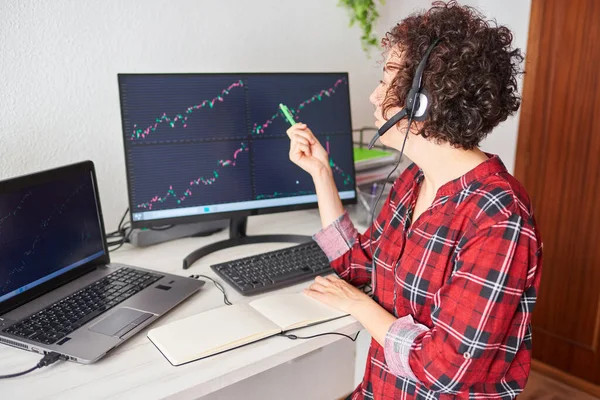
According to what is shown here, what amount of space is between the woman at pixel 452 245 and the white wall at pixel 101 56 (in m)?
0.72

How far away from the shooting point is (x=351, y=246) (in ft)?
4.17

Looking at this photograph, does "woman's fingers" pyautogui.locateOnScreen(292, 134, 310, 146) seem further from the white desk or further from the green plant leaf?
the green plant leaf

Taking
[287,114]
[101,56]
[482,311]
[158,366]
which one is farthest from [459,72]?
[101,56]

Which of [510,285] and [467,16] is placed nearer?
[510,285]

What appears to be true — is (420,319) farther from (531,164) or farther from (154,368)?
(531,164)

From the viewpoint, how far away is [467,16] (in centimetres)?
101

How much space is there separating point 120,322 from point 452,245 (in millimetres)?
653

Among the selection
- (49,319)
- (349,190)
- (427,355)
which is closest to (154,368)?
(49,319)

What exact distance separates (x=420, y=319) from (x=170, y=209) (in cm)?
69

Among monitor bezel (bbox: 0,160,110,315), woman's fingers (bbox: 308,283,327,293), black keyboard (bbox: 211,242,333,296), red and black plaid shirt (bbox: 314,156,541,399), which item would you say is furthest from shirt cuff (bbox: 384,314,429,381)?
monitor bezel (bbox: 0,160,110,315)

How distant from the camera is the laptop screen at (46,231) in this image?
101 centimetres

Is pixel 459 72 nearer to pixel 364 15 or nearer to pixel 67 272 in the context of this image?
pixel 67 272

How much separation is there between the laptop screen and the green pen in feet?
1.68

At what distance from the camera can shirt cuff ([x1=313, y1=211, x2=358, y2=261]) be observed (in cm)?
127
